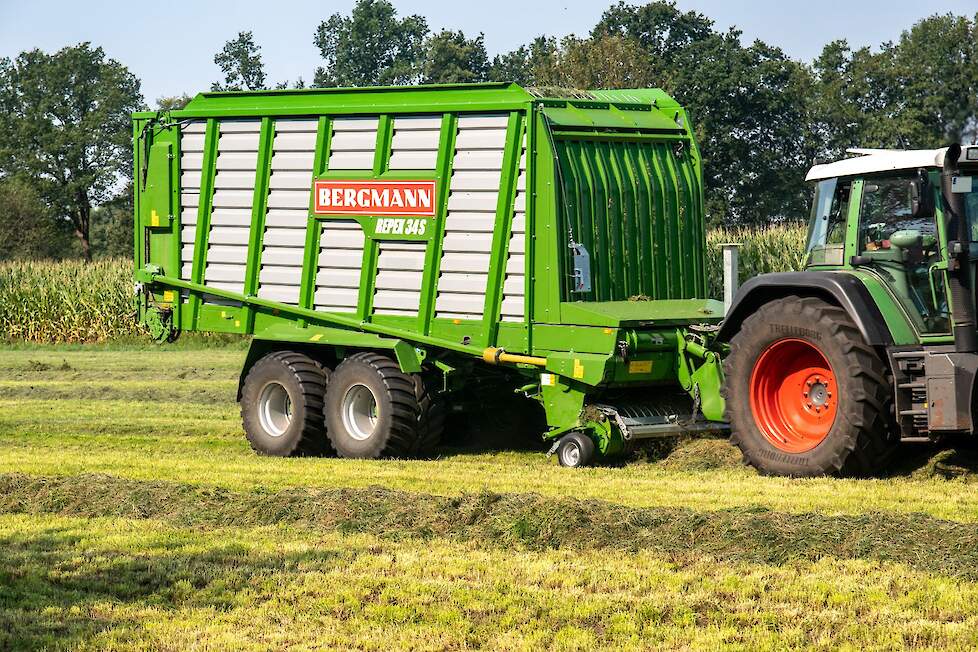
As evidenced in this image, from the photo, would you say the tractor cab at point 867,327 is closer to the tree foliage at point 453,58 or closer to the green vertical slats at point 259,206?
the green vertical slats at point 259,206

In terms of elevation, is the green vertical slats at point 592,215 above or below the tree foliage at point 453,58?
below

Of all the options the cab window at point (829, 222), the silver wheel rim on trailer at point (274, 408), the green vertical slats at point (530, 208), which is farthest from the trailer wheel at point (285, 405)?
the cab window at point (829, 222)

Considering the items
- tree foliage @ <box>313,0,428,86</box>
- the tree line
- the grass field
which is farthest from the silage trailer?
tree foliage @ <box>313,0,428,86</box>

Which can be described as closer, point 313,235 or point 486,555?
point 486,555

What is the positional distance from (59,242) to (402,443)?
46.5 meters

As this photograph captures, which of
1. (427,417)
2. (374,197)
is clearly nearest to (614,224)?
(374,197)

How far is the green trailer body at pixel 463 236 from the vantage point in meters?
11.8

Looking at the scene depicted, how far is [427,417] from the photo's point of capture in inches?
495

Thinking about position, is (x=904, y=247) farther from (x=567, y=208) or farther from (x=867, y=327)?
(x=567, y=208)

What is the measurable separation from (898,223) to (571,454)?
127 inches

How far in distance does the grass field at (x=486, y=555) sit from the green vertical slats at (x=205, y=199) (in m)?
2.66

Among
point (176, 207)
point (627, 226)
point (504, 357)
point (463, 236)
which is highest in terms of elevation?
point (176, 207)

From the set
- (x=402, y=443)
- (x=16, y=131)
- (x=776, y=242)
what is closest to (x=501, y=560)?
(x=402, y=443)

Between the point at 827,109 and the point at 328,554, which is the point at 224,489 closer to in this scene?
the point at 328,554
